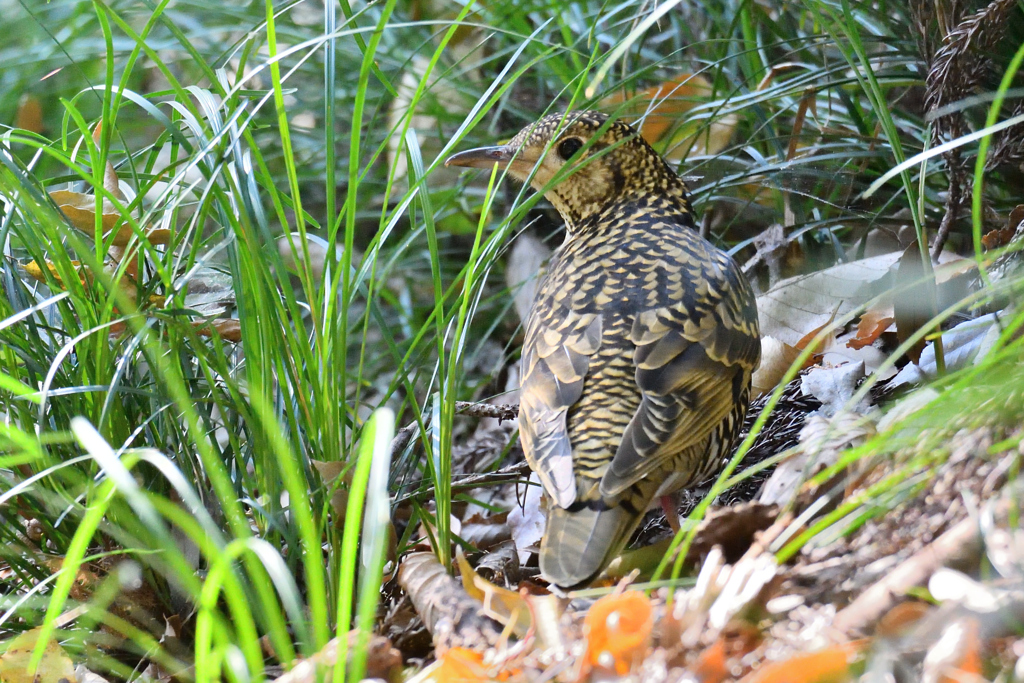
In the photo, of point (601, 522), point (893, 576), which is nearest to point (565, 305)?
point (601, 522)

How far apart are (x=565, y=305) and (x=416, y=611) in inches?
39.6

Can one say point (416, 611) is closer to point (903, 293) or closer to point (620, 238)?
point (620, 238)

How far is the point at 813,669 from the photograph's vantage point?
1271 mm

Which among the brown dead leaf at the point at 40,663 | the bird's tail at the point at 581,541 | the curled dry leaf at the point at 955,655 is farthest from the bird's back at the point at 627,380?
the brown dead leaf at the point at 40,663

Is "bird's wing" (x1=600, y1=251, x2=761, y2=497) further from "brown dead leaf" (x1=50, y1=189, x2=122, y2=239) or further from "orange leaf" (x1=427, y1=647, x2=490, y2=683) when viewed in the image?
Answer: "brown dead leaf" (x1=50, y1=189, x2=122, y2=239)

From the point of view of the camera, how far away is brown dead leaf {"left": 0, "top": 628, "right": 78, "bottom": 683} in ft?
6.82

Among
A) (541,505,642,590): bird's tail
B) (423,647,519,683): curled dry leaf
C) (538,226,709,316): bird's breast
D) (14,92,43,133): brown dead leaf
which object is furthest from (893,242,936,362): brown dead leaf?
(14,92,43,133): brown dead leaf

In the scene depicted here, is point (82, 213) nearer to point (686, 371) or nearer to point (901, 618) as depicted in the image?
point (686, 371)

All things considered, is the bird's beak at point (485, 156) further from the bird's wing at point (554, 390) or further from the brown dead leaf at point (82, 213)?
the brown dead leaf at point (82, 213)

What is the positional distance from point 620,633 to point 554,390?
1086 mm

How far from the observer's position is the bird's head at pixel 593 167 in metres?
3.20

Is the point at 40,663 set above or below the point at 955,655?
below

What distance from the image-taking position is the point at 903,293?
110 inches

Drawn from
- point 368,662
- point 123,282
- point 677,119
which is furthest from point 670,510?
point 677,119
